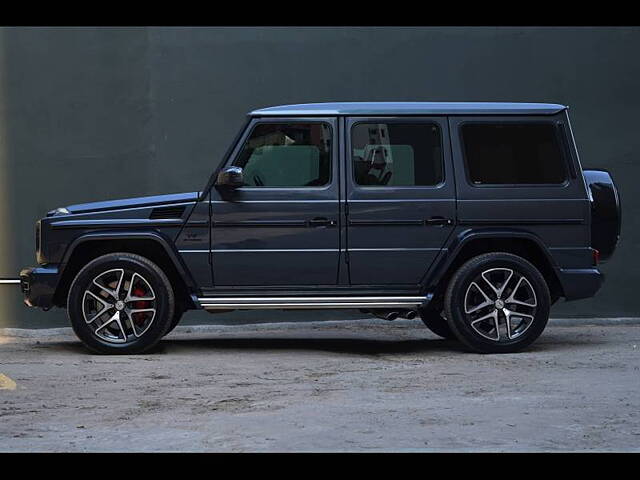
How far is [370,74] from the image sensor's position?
1334cm

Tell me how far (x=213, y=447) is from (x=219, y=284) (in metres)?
4.17

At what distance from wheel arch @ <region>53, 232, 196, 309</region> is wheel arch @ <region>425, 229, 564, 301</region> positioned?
75.7 inches

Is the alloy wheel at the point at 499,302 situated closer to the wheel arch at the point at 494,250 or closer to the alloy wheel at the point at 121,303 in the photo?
the wheel arch at the point at 494,250

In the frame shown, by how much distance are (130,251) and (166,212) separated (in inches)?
18.2

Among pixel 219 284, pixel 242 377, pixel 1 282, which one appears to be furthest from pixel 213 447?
pixel 1 282

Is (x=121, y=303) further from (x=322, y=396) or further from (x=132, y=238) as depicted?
(x=322, y=396)

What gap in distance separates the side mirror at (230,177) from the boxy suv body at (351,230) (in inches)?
0.6

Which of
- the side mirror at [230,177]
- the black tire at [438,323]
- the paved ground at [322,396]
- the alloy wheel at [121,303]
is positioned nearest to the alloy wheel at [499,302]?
the paved ground at [322,396]

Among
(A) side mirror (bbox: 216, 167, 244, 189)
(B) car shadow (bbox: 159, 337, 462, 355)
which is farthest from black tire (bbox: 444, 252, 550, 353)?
(A) side mirror (bbox: 216, 167, 244, 189)

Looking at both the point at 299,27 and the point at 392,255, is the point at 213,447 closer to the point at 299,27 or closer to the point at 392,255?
the point at 392,255

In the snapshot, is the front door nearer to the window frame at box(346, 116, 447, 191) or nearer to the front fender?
the window frame at box(346, 116, 447, 191)

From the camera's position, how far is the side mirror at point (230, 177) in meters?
10.2

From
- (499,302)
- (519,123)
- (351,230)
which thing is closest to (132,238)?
(351,230)

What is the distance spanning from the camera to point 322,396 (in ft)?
26.8
